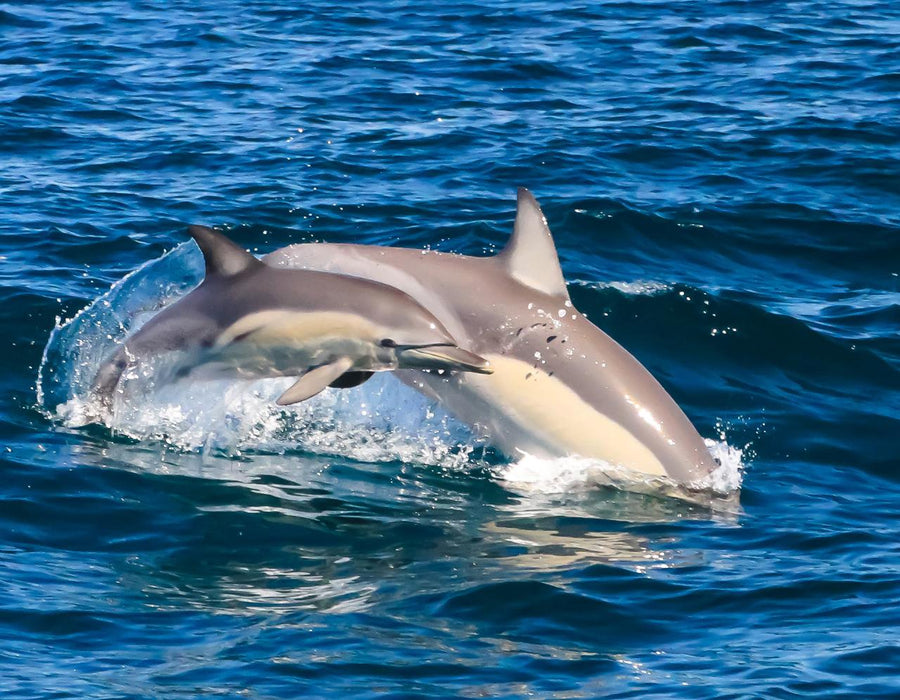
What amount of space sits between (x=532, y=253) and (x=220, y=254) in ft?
7.25

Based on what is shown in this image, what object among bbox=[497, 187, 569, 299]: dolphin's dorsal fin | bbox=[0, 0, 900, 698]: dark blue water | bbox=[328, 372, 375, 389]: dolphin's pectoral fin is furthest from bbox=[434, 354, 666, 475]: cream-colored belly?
bbox=[328, 372, 375, 389]: dolphin's pectoral fin

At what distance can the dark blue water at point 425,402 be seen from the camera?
25.7 ft

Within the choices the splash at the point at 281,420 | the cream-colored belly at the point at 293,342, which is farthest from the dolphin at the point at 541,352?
the cream-colored belly at the point at 293,342

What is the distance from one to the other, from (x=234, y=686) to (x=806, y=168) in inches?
523

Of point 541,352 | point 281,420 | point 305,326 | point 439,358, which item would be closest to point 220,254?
point 305,326

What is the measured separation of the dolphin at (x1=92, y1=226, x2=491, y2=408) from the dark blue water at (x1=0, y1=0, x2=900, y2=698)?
2.81 ft

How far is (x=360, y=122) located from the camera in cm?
2048

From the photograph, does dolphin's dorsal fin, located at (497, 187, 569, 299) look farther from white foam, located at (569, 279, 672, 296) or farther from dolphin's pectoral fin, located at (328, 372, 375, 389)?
white foam, located at (569, 279, 672, 296)

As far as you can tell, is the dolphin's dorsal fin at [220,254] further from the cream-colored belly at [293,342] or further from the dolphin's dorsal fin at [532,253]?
the dolphin's dorsal fin at [532,253]

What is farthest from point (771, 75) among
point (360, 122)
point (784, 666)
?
point (784, 666)

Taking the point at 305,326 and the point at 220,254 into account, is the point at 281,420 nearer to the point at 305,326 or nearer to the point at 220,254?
the point at 305,326

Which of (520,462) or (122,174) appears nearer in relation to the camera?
(520,462)

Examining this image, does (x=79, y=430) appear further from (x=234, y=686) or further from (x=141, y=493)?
(x=234, y=686)

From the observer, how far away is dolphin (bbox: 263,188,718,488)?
35.0 feet
